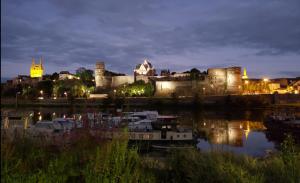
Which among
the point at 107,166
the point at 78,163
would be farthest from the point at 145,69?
the point at 107,166

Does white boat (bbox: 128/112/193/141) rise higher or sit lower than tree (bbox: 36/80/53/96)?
lower

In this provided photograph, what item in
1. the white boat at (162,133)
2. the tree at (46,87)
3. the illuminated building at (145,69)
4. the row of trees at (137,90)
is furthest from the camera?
the illuminated building at (145,69)

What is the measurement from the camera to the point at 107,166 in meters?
5.85

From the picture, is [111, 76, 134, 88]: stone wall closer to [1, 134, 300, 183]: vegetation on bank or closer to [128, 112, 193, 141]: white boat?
[128, 112, 193, 141]: white boat

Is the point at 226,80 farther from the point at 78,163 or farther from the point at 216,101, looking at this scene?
the point at 78,163

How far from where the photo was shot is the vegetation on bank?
5554 mm

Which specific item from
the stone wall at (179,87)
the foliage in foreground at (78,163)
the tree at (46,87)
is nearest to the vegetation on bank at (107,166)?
the foliage in foreground at (78,163)

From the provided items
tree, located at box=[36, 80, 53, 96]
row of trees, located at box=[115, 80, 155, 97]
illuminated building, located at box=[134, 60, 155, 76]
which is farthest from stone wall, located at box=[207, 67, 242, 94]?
tree, located at box=[36, 80, 53, 96]

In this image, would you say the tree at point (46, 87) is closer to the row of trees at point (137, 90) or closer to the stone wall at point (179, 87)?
the row of trees at point (137, 90)

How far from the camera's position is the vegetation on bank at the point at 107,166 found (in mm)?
5554

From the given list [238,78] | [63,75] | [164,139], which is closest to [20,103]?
[63,75]

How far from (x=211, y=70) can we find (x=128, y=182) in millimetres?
85350

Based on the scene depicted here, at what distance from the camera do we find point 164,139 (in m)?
21.5

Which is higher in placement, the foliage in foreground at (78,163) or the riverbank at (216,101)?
the riverbank at (216,101)
